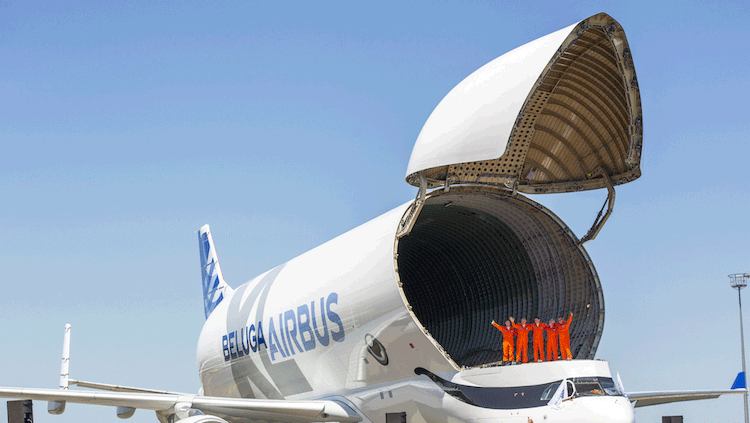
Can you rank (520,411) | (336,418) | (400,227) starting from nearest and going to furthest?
(520,411) → (400,227) → (336,418)

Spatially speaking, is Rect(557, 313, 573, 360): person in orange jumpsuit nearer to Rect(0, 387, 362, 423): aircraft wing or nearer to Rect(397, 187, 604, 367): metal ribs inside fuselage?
Rect(397, 187, 604, 367): metal ribs inside fuselage

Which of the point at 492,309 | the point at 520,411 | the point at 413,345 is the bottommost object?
the point at 520,411

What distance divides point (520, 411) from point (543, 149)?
6866 mm

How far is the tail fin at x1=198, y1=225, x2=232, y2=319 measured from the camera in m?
31.8

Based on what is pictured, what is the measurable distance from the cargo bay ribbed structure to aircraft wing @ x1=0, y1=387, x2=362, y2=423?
3286 millimetres

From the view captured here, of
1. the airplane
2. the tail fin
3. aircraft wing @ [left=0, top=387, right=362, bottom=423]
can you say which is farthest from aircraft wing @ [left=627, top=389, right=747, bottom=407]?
the tail fin

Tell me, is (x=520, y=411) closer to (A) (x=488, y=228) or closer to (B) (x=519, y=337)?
(B) (x=519, y=337)

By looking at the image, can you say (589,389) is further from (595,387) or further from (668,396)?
(668,396)

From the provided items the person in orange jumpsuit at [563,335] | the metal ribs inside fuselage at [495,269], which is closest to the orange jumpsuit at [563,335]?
the person in orange jumpsuit at [563,335]

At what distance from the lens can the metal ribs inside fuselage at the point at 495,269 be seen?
19438 millimetres

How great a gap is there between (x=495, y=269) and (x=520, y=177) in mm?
3278

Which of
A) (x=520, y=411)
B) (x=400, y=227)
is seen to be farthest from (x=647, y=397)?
(x=400, y=227)

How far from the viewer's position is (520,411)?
49.9 ft

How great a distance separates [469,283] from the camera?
22625 mm
